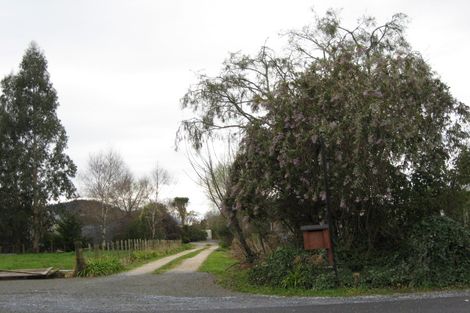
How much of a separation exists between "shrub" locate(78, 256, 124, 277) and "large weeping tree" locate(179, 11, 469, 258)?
8.36m

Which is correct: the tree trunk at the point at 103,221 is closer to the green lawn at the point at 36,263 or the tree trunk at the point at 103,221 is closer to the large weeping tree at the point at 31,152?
the large weeping tree at the point at 31,152

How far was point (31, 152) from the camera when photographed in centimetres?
5488

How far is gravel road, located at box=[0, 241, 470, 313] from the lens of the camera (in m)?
9.98

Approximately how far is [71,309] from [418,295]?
748 cm

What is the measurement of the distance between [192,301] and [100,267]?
39.3ft

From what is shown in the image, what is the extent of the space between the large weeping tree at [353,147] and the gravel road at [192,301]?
331 cm

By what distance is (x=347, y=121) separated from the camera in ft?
45.2

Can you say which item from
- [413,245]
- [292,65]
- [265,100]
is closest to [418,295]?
[413,245]

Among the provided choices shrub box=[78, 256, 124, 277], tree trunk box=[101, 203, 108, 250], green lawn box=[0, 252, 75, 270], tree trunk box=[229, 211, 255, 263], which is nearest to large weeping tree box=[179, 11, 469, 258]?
tree trunk box=[229, 211, 255, 263]

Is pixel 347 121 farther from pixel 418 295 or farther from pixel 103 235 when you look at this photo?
pixel 103 235

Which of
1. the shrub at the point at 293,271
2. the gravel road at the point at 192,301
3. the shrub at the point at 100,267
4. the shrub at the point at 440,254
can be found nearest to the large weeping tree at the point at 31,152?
the shrub at the point at 100,267

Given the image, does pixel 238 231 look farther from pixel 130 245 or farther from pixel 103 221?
pixel 103 221

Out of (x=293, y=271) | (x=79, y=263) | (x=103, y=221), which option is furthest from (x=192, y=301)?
(x=103, y=221)

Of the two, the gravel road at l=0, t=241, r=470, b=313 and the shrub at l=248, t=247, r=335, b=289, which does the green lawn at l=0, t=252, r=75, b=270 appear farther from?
the shrub at l=248, t=247, r=335, b=289
